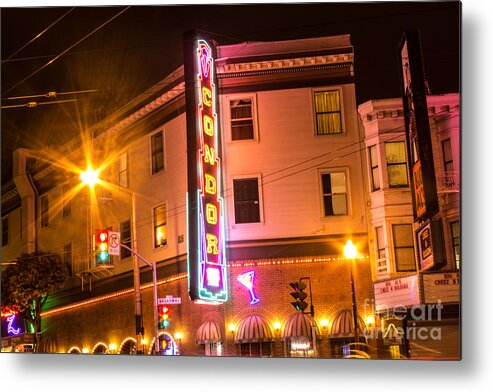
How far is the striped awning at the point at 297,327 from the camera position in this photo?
10750 mm

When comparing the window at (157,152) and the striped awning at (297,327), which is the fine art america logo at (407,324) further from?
the window at (157,152)

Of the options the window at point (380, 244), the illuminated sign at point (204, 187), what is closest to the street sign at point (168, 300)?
the illuminated sign at point (204, 187)

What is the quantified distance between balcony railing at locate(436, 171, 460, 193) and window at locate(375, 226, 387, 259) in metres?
1.17

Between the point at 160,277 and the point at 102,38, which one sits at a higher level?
the point at 102,38

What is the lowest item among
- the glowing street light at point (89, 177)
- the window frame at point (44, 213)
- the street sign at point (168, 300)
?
the street sign at point (168, 300)

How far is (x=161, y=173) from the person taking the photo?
11.9m

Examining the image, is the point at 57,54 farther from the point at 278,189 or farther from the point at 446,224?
the point at 446,224

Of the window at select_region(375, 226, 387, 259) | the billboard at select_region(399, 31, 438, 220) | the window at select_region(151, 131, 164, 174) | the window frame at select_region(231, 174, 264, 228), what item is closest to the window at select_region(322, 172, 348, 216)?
the window at select_region(375, 226, 387, 259)

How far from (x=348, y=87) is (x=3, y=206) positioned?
5423mm

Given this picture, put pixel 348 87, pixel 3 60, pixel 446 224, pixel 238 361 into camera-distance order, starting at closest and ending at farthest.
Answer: pixel 446 224 < pixel 238 361 < pixel 348 87 < pixel 3 60

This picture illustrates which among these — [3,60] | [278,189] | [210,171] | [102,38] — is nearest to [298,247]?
[278,189]

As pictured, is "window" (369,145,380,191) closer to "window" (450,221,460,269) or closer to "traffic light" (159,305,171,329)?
"window" (450,221,460,269)

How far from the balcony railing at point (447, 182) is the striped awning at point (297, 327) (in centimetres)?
259

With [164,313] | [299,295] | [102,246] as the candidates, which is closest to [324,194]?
[299,295]
